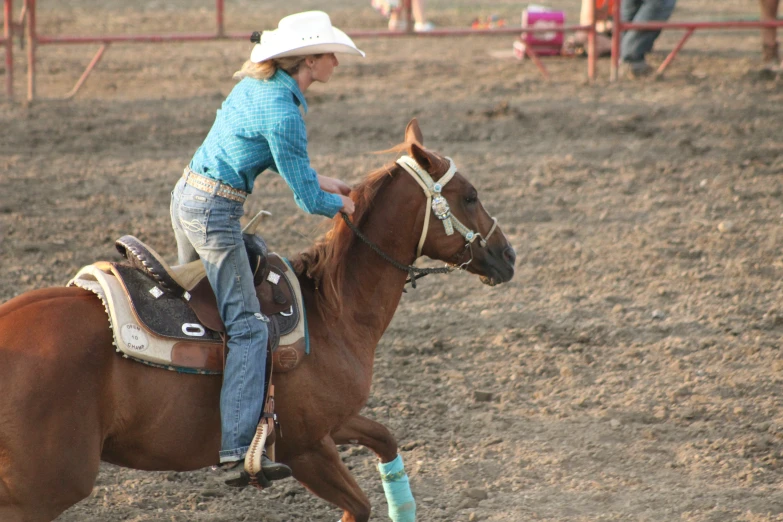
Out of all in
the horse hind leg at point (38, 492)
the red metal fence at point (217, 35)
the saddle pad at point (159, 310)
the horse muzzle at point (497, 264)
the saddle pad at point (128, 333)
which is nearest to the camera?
the horse hind leg at point (38, 492)

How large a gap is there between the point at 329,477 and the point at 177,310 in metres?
0.97

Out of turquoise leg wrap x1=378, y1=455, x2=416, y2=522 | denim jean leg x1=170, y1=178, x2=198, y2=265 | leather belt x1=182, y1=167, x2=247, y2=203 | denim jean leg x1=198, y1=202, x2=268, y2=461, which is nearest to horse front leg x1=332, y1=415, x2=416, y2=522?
turquoise leg wrap x1=378, y1=455, x2=416, y2=522

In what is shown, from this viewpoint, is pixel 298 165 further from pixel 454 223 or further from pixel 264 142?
pixel 454 223

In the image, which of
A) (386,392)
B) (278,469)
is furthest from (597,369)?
(278,469)

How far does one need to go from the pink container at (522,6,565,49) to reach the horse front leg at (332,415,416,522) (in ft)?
31.3

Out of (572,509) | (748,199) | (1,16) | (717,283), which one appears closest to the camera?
(572,509)

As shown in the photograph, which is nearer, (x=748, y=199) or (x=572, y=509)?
(x=572, y=509)

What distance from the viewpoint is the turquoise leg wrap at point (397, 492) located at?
14.0 ft

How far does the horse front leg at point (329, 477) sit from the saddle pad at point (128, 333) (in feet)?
1.95

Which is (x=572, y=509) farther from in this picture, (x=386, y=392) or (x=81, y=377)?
(x=81, y=377)

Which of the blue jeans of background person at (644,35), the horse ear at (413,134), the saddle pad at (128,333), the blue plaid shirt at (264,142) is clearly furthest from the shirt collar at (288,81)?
the blue jeans of background person at (644,35)

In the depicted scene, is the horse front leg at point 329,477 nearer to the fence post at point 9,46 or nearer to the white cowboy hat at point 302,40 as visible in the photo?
the white cowboy hat at point 302,40

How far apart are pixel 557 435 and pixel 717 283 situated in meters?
2.44

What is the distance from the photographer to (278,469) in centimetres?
370
